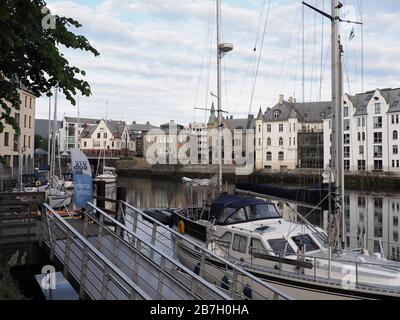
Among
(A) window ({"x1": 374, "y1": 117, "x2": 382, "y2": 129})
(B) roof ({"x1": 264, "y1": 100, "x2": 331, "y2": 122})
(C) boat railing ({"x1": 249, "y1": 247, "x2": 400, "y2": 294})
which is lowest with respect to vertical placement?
(C) boat railing ({"x1": 249, "y1": 247, "x2": 400, "y2": 294})

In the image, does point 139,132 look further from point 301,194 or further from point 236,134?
point 301,194

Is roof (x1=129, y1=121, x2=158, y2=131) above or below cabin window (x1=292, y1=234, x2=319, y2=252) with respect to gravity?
above

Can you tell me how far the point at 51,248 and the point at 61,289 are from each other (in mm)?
3600

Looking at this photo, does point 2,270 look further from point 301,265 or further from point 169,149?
point 169,149

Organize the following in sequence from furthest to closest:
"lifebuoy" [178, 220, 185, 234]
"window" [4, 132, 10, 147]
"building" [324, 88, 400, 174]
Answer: "building" [324, 88, 400, 174], "window" [4, 132, 10, 147], "lifebuoy" [178, 220, 185, 234]

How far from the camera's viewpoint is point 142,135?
145125mm

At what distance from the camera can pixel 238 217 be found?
14.7 m

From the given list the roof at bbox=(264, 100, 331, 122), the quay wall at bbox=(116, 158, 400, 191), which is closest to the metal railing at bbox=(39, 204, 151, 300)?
the quay wall at bbox=(116, 158, 400, 191)

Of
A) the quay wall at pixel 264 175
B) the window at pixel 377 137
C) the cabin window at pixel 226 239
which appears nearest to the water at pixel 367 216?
the quay wall at pixel 264 175

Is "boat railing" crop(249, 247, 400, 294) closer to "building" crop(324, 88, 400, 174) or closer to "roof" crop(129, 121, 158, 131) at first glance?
"building" crop(324, 88, 400, 174)

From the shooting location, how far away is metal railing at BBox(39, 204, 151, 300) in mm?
6210

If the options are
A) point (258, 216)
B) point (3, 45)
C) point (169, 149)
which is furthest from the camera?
point (169, 149)

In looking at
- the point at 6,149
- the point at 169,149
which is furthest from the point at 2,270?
the point at 169,149

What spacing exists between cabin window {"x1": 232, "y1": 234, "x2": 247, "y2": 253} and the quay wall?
3216 cm
